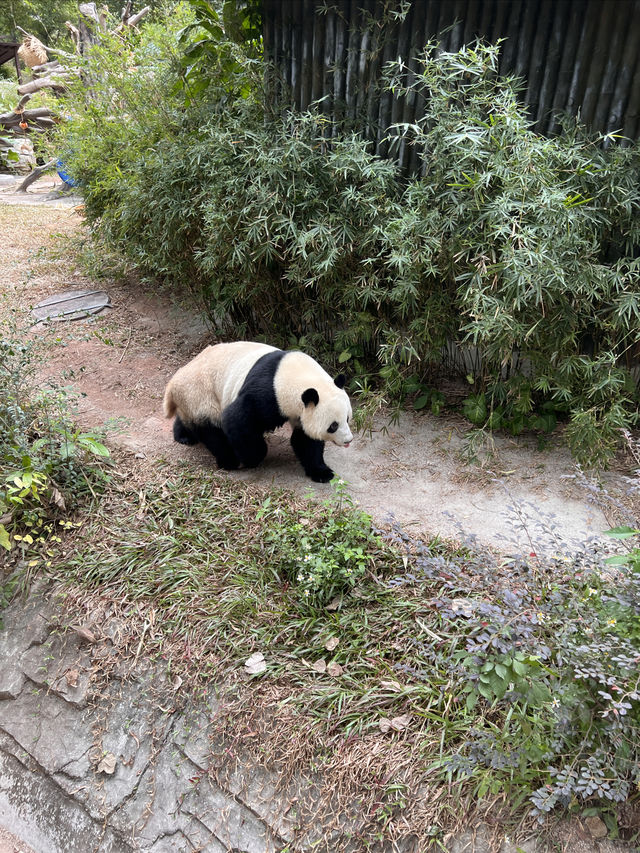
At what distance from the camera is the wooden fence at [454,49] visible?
3.78 metres

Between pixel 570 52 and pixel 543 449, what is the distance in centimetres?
262

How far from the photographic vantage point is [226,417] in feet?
12.4

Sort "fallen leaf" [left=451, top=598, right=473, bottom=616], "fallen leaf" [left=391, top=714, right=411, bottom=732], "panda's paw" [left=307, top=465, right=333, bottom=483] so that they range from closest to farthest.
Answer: "fallen leaf" [left=451, top=598, right=473, bottom=616] < "fallen leaf" [left=391, top=714, right=411, bottom=732] < "panda's paw" [left=307, top=465, right=333, bottom=483]

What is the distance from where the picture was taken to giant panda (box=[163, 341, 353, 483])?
143 inches

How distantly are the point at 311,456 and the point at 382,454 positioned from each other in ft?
2.08

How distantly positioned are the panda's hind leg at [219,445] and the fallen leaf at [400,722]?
2059 mm

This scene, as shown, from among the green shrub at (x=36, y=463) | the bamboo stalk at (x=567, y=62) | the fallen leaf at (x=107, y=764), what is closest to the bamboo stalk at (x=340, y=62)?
the bamboo stalk at (x=567, y=62)

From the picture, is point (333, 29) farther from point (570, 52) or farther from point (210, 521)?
point (210, 521)

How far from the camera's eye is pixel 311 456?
382 cm

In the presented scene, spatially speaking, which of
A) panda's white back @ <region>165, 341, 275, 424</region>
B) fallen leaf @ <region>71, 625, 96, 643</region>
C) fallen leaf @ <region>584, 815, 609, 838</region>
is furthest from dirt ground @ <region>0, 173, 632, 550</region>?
fallen leaf @ <region>71, 625, 96, 643</region>

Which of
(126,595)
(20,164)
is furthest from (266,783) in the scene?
(20,164)

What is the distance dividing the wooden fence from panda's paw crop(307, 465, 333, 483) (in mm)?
2399

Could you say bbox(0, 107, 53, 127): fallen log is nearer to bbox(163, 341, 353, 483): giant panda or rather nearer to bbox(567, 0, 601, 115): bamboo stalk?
bbox(163, 341, 353, 483): giant panda

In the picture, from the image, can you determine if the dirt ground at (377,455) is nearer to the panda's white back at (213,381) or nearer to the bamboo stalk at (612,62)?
the panda's white back at (213,381)
